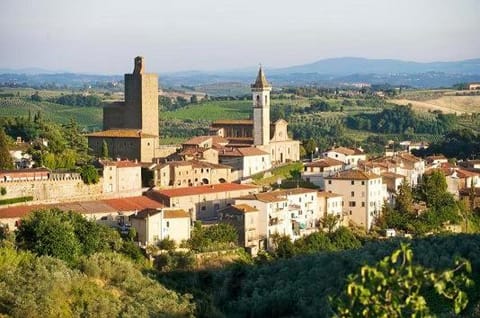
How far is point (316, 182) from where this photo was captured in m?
36.5

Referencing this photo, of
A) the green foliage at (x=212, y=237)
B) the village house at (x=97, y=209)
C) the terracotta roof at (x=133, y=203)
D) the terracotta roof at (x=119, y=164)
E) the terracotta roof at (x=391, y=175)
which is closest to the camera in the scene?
the village house at (x=97, y=209)

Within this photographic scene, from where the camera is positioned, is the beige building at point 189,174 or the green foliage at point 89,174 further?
the beige building at point 189,174

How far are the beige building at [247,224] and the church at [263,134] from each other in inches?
454

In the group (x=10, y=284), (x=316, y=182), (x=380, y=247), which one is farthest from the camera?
(x=316, y=182)

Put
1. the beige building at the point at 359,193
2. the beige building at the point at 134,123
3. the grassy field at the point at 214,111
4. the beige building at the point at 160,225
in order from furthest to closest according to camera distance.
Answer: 1. the grassy field at the point at 214,111
2. the beige building at the point at 134,123
3. the beige building at the point at 359,193
4. the beige building at the point at 160,225

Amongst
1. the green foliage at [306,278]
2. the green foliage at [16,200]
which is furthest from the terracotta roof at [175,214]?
the green foliage at [16,200]

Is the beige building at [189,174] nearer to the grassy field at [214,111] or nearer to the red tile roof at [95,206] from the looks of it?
the red tile roof at [95,206]

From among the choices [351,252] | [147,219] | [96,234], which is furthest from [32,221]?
[351,252]

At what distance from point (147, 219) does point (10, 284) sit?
6677mm

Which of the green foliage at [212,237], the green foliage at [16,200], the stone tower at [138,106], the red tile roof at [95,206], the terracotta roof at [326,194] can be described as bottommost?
the green foliage at [212,237]

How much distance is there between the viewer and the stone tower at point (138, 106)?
129 feet

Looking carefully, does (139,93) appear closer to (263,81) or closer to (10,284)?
(263,81)

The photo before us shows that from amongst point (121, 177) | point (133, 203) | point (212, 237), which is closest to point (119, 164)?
point (121, 177)

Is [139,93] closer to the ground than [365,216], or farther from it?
farther from it
